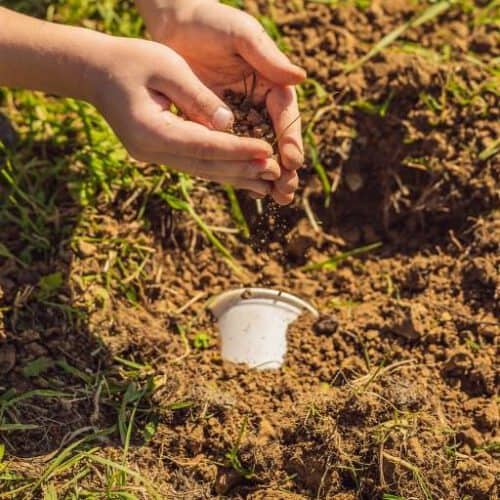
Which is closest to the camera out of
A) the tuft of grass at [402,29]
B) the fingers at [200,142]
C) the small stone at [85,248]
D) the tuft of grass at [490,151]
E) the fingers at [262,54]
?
the fingers at [200,142]

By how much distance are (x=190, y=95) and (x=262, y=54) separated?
0.27 m

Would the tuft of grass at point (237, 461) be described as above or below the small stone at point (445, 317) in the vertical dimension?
below

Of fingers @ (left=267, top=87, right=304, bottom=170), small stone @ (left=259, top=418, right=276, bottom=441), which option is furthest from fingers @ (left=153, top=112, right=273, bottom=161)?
small stone @ (left=259, top=418, right=276, bottom=441)

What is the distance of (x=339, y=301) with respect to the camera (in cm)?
261

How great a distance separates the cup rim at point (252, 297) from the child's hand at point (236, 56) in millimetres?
383

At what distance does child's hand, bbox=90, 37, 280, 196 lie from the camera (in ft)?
6.40

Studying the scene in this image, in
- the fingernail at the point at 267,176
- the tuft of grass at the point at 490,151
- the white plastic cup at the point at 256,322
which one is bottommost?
the white plastic cup at the point at 256,322

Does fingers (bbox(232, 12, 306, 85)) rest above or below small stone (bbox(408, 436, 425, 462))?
above

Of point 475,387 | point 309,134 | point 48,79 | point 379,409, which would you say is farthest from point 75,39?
point 475,387

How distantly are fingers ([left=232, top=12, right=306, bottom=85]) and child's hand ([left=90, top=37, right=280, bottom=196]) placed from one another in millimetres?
229

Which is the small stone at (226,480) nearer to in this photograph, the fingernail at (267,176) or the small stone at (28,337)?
the small stone at (28,337)

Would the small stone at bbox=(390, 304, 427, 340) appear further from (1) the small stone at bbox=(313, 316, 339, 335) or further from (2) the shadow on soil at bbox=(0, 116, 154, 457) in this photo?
(2) the shadow on soil at bbox=(0, 116, 154, 457)

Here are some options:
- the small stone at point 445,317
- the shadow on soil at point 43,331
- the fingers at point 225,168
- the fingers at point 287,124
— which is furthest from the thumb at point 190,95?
the small stone at point 445,317

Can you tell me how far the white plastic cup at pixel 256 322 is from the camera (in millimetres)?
2439
